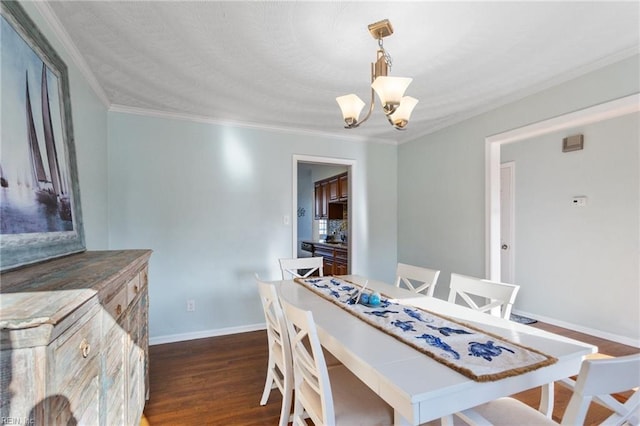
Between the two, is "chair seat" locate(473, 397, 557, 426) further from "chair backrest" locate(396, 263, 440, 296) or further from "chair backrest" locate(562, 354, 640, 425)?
"chair backrest" locate(396, 263, 440, 296)

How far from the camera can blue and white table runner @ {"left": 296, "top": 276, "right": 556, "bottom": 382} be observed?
101 cm

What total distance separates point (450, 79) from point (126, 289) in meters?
2.61

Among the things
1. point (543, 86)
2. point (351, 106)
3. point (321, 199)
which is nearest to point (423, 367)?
point (351, 106)

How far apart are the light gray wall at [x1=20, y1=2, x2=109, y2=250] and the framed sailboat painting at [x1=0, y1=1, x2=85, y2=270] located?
8.8 inches

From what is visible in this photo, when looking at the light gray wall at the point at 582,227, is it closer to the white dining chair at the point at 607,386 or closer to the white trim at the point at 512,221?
the white trim at the point at 512,221

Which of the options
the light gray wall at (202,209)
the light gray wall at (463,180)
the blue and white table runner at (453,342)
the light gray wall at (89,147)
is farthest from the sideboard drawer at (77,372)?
the light gray wall at (463,180)

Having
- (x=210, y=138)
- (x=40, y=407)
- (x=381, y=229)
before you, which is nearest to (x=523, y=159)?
(x=381, y=229)

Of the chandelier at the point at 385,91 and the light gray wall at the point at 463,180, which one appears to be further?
the light gray wall at the point at 463,180

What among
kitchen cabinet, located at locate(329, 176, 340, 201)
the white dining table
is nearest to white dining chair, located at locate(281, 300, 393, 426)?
the white dining table

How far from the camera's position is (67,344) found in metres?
0.78

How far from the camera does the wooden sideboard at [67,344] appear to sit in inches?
25.1

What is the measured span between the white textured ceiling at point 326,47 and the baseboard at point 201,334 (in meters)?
2.36

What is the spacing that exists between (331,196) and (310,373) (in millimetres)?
4613

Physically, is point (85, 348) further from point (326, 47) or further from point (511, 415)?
point (326, 47)
